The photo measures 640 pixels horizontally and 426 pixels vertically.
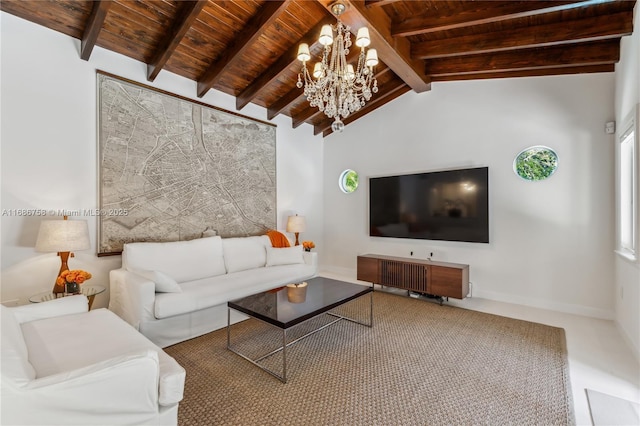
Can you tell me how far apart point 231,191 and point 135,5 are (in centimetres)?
230

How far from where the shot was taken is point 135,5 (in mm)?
2686

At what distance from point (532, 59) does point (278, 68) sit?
3.05 metres

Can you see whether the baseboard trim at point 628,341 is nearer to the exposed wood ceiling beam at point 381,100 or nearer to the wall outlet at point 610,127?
the wall outlet at point 610,127

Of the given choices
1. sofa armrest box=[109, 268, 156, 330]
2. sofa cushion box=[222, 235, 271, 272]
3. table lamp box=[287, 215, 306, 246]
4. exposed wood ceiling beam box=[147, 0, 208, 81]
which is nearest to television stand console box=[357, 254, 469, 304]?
table lamp box=[287, 215, 306, 246]

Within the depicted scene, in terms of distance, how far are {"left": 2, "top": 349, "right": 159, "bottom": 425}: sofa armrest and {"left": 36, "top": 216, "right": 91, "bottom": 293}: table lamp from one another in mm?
1778

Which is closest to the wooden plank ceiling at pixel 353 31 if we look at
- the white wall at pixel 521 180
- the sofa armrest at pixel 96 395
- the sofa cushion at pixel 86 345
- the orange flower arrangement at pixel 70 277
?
the white wall at pixel 521 180

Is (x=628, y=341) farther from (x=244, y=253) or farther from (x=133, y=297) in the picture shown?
(x=133, y=297)

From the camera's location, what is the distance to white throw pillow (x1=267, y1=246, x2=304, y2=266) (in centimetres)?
408

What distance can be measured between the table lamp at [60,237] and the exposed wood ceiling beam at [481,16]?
3700 millimetres

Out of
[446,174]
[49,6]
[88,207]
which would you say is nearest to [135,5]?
[49,6]

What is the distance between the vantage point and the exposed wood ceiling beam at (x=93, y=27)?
8.02ft

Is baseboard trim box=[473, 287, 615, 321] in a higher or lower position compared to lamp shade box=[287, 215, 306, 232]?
lower

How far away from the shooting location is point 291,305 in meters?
2.55

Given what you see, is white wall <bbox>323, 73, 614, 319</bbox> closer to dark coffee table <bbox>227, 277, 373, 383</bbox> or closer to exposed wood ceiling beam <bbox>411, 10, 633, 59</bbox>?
exposed wood ceiling beam <bbox>411, 10, 633, 59</bbox>
